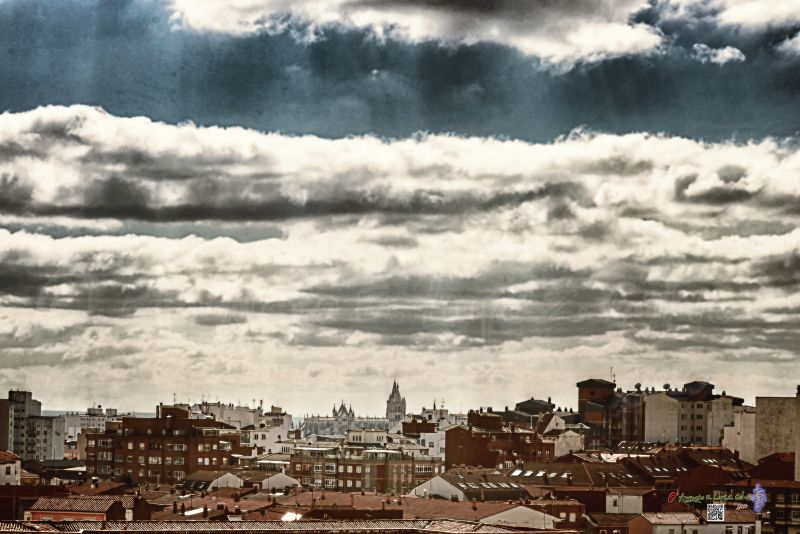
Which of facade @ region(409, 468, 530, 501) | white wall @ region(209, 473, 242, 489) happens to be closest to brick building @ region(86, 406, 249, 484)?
white wall @ region(209, 473, 242, 489)

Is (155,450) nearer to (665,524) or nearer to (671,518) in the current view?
(671,518)

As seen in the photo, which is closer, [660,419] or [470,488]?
[470,488]

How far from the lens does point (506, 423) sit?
509ft

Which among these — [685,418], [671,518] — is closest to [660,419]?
[685,418]

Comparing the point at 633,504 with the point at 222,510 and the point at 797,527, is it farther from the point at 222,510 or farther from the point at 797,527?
the point at 222,510

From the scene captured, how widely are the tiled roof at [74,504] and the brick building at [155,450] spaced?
5117cm

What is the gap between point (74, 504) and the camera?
201ft

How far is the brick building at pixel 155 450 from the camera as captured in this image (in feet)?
377

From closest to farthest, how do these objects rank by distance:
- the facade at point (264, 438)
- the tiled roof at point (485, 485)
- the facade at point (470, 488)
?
the facade at point (470, 488) → the tiled roof at point (485, 485) → the facade at point (264, 438)

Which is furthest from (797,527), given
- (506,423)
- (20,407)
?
(20,407)

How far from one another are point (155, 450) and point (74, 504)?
55.4 metres

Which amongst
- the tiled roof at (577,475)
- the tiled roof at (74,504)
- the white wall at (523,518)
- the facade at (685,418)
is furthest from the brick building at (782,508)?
the facade at (685,418)

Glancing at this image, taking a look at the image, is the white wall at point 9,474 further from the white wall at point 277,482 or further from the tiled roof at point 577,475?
the tiled roof at point 577,475

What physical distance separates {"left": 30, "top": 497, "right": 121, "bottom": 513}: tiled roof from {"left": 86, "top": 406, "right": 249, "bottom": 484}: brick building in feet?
168
